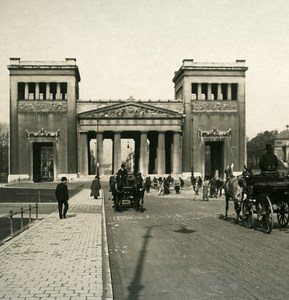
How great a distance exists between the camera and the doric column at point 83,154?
288 feet

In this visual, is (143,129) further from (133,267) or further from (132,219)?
(133,267)

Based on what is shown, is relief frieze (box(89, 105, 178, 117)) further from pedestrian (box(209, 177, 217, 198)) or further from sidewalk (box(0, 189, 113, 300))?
sidewalk (box(0, 189, 113, 300))

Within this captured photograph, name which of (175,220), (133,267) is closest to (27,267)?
(133,267)

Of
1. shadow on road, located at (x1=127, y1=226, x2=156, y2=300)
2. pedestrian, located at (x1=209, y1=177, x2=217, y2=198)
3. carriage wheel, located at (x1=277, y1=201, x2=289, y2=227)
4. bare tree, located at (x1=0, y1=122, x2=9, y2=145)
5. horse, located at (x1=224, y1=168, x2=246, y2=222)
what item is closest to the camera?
shadow on road, located at (x1=127, y1=226, x2=156, y2=300)

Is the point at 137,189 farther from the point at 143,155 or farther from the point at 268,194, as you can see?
the point at 143,155

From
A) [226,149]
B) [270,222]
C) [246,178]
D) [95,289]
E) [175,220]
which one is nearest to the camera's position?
[95,289]

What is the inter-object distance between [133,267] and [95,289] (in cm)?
245

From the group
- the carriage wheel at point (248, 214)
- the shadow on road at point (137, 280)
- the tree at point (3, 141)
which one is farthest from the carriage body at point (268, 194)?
the tree at point (3, 141)

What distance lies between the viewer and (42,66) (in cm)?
8775

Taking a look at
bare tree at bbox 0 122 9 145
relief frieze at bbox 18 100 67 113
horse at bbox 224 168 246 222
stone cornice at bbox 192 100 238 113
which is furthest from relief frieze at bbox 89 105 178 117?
horse at bbox 224 168 246 222

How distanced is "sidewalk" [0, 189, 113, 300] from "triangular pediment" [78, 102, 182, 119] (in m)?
72.6

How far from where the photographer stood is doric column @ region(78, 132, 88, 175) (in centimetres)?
8781

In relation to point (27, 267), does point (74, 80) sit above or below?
above

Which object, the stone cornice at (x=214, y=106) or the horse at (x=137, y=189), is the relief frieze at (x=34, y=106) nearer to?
the stone cornice at (x=214, y=106)
